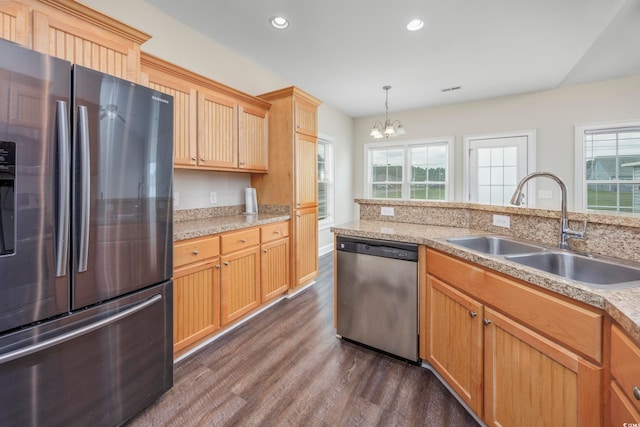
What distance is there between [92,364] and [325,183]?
13.9ft

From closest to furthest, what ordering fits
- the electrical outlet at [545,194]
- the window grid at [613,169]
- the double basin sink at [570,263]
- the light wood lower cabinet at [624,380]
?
the light wood lower cabinet at [624,380], the double basin sink at [570,263], the window grid at [613,169], the electrical outlet at [545,194]

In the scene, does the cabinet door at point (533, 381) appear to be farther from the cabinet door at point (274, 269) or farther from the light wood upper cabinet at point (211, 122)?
the light wood upper cabinet at point (211, 122)

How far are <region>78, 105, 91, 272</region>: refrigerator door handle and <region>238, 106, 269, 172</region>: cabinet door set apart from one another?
1654 mm

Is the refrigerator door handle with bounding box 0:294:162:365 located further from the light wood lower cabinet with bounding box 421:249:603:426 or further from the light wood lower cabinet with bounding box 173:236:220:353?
the light wood lower cabinet with bounding box 421:249:603:426

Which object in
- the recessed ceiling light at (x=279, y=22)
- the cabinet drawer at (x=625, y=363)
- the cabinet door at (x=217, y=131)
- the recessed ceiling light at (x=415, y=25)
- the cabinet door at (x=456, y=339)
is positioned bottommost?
the cabinet door at (x=456, y=339)

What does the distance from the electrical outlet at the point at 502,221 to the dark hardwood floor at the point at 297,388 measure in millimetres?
1128

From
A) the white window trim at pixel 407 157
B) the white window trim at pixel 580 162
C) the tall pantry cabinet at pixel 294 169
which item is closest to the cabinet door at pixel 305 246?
the tall pantry cabinet at pixel 294 169

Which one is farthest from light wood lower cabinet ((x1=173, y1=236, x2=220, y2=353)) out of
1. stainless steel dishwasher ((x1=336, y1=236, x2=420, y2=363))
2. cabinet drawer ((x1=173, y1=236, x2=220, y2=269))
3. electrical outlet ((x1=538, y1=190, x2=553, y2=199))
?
electrical outlet ((x1=538, y1=190, x2=553, y2=199))

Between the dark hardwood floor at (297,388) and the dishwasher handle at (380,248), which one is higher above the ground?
the dishwasher handle at (380,248)

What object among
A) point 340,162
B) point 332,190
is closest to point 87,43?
point 332,190

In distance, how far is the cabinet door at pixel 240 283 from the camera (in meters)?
2.29

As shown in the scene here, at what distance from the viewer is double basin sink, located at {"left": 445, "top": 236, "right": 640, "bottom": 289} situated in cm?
119

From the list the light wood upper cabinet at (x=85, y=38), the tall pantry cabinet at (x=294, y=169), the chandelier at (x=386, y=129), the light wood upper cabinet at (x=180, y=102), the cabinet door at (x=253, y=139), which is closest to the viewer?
the light wood upper cabinet at (x=85, y=38)

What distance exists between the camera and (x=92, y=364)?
1284 mm
